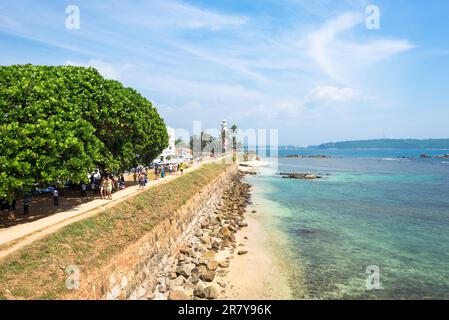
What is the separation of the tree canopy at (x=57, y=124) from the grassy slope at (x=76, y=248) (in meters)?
3.86

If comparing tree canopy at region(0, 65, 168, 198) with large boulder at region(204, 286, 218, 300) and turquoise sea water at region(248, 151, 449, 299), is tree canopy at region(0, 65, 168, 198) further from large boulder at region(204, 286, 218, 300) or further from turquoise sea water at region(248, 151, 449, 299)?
turquoise sea water at region(248, 151, 449, 299)

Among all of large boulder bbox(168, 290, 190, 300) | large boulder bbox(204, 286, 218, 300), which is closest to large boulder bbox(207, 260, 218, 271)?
large boulder bbox(204, 286, 218, 300)

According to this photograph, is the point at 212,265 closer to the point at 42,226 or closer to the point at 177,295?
the point at 177,295

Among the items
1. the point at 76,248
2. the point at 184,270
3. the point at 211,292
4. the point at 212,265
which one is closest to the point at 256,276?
the point at 212,265

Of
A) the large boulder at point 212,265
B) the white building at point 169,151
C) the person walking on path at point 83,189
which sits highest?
the white building at point 169,151

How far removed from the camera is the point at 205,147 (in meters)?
126

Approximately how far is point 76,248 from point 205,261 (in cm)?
943

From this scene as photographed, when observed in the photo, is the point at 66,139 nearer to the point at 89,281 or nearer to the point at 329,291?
the point at 89,281

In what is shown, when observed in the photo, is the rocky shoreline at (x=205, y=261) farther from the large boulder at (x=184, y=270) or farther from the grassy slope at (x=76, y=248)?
the grassy slope at (x=76, y=248)

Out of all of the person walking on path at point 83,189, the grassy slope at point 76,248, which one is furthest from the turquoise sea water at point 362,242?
the person walking on path at point 83,189

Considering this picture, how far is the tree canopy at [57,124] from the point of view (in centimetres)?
1758

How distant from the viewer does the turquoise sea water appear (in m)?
20.1
